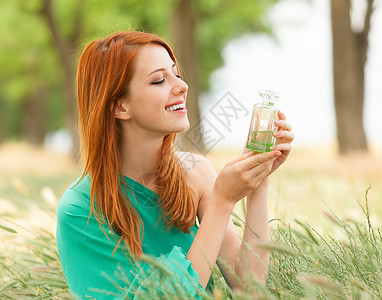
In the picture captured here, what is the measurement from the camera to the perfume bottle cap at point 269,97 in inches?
81.3

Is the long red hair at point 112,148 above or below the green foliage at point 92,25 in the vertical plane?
below

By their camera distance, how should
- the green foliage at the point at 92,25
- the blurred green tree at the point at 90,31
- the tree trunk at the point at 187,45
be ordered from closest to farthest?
the tree trunk at the point at 187,45 → the blurred green tree at the point at 90,31 → the green foliage at the point at 92,25

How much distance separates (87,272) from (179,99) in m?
0.88

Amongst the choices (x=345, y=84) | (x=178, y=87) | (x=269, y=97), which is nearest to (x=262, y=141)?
(x=269, y=97)

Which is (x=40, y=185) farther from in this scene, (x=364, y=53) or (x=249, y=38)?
(x=249, y=38)

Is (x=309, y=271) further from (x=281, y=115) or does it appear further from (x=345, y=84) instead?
(x=345, y=84)

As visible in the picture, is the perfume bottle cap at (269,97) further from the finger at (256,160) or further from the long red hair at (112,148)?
the long red hair at (112,148)

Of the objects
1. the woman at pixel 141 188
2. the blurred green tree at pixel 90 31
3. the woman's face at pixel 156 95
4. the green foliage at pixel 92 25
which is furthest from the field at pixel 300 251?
the green foliage at pixel 92 25

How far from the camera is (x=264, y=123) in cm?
210

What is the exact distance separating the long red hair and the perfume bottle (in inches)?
21.2

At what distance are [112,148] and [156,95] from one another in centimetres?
35

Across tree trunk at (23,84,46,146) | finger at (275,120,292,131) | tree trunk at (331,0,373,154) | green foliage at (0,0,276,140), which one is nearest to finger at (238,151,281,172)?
finger at (275,120,292,131)

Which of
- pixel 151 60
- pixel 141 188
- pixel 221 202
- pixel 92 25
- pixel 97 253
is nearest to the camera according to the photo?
pixel 221 202

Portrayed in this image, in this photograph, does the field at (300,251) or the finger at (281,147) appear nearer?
the field at (300,251)
